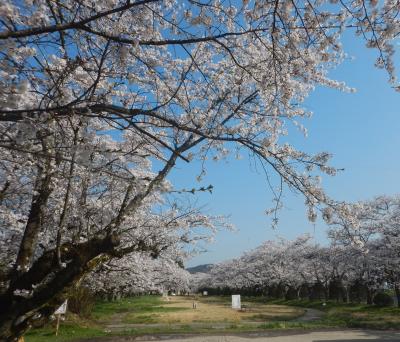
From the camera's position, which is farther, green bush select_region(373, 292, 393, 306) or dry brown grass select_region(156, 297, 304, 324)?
green bush select_region(373, 292, 393, 306)

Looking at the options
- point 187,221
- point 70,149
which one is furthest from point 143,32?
point 187,221

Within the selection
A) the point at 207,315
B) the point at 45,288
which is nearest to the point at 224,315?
the point at 207,315

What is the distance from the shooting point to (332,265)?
142 feet

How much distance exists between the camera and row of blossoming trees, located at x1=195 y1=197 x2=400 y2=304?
29328 mm

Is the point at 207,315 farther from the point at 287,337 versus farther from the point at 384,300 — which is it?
the point at 287,337

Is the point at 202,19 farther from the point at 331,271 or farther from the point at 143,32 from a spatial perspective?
the point at 331,271

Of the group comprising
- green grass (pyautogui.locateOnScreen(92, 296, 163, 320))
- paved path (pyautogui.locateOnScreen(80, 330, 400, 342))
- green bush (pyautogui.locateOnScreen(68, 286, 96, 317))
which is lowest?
paved path (pyautogui.locateOnScreen(80, 330, 400, 342))

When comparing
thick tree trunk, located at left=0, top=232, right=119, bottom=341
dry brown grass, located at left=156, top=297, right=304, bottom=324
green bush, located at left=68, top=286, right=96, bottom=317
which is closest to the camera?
thick tree trunk, located at left=0, top=232, right=119, bottom=341

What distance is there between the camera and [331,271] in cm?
4647

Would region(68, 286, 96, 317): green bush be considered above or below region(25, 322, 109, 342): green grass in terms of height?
above

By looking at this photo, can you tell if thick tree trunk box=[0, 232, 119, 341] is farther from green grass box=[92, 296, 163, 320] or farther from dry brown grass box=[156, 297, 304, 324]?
green grass box=[92, 296, 163, 320]

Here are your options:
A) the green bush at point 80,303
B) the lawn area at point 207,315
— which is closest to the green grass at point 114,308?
the lawn area at point 207,315

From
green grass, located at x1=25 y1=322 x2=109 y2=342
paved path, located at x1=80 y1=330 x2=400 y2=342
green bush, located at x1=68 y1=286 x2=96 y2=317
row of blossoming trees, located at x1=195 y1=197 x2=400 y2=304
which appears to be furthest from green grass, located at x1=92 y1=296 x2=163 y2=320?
row of blossoming trees, located at x1=195 y1=197 x2=400 y2=304

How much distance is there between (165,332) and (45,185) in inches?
458
